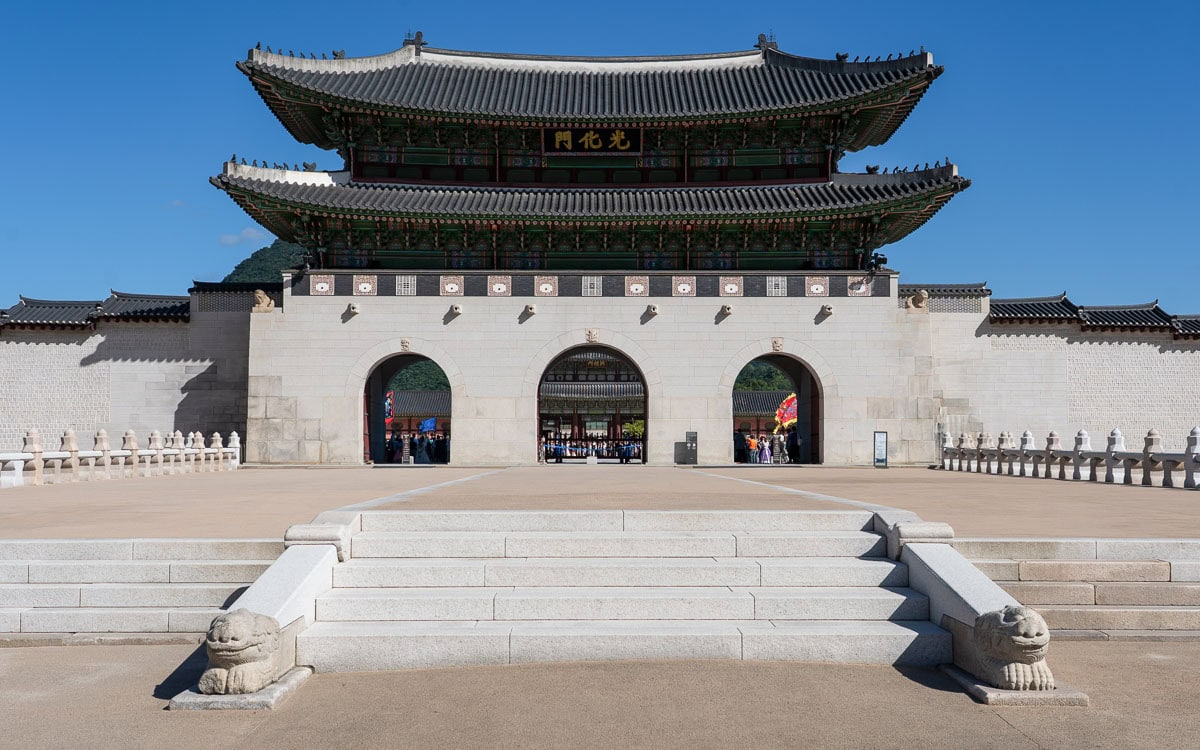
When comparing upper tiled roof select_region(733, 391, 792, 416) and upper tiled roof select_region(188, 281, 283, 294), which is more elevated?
upper tiled roof select_region(188, 281, 283, 294)

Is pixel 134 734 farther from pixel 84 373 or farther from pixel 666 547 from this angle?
pixel 84 373

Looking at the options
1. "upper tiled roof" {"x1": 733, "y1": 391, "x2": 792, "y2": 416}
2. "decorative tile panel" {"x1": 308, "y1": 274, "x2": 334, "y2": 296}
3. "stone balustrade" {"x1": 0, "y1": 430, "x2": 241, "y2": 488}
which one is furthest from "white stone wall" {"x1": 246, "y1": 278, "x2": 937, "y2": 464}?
"upper tiled roof" {"x1": 733, "y1": 391, "x2": 792, "y2": 416}

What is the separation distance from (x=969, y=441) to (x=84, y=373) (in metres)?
27.0

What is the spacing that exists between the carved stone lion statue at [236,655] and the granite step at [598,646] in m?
0.69

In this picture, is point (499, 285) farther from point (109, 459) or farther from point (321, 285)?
point (109, 459)

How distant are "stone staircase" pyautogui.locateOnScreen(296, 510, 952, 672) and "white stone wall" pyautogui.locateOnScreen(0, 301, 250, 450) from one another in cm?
2117

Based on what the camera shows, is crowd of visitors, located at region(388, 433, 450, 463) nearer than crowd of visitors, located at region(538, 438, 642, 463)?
Yes

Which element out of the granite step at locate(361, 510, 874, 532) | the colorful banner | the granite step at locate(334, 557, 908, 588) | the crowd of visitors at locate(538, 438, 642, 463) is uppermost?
the colorful banner

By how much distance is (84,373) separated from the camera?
2736 cm

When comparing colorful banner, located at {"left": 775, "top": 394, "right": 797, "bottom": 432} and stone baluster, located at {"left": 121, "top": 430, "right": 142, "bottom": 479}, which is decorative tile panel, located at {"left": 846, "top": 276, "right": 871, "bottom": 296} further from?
colorful banner, located at {"left": 775, "top": 394, "right": 797, "bottom": 432}

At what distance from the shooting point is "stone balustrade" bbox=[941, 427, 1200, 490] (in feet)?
53.9

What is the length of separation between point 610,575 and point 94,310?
86.6 feet

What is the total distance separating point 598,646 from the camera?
6586 millimetres

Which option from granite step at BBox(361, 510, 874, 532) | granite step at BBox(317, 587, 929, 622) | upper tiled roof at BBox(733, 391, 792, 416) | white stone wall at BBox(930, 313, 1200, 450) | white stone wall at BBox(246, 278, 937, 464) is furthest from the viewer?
upper tiled roof at BBox(733, 391, 792, 416)
